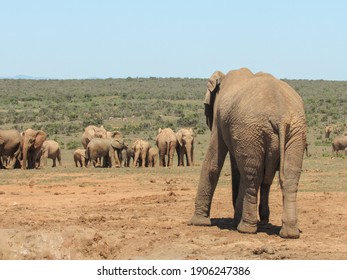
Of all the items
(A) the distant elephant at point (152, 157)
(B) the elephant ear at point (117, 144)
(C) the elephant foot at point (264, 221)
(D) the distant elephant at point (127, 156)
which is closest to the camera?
(C) the elephant foot at point (264, 221)

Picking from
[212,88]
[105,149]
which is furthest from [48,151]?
[212,88]

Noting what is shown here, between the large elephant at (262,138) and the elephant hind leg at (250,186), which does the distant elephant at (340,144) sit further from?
the elephant hind leg at (250,186)

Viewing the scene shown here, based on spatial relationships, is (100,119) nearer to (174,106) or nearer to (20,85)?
(174,106)

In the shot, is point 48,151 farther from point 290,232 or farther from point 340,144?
point 290,232

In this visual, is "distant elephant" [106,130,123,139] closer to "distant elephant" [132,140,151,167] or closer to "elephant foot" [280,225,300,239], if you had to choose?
"distant elephant" [132,140,151,167]

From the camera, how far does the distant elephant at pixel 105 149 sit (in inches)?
1171

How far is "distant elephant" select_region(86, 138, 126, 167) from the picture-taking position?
29750 mm

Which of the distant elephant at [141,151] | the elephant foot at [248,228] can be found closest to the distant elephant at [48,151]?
the distant elephant at [141,151]

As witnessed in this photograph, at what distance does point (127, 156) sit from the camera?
30.7 m

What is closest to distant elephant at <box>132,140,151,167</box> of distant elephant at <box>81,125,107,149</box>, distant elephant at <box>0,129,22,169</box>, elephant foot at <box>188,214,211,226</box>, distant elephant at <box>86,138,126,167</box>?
distant elephant at <box>86,138,126,167</box>

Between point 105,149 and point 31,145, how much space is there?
2.88 metres

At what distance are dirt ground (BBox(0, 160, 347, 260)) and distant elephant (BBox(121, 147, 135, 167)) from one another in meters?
9.37

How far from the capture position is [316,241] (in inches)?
442

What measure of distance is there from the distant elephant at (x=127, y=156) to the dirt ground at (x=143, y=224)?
30.7 feet
